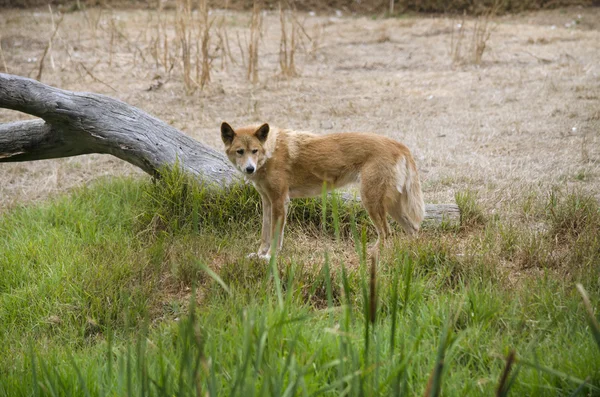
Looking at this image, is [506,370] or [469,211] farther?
[469,211]

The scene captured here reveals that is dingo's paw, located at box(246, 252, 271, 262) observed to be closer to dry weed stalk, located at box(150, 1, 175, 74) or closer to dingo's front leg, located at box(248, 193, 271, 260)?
dingo's front leg, located at box(248, 193, 271, 260)

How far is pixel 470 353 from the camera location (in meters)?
3.41

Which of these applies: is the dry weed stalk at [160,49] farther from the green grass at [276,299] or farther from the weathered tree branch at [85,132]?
the weathered tree branch at [85,132]

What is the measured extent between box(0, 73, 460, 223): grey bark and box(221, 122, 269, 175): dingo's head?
61 centimetres

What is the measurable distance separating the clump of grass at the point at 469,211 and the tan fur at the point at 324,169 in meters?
0.47

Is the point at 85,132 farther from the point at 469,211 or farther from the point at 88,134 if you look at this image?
the point at 469,211

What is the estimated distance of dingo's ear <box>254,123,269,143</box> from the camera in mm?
5367

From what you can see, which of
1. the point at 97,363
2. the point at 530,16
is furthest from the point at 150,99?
the point at 530,16

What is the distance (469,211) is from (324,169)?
1.42 metres

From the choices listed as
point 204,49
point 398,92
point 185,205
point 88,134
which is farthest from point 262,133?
point 398,92

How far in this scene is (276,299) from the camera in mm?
4234

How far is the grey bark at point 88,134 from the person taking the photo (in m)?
5.52

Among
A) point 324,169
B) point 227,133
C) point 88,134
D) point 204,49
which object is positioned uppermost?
point 204,49

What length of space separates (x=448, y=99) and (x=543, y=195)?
4.14m
